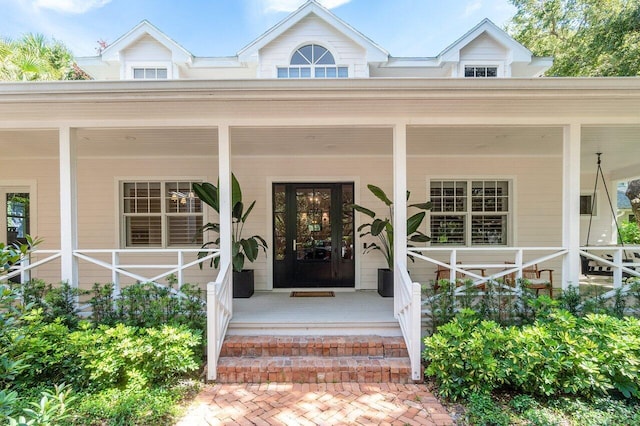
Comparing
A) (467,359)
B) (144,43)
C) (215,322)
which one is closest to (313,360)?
(215,322)

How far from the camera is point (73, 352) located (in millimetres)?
3109

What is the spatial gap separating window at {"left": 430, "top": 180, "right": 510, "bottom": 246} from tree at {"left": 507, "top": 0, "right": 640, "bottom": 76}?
23.2 feet

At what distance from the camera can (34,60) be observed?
1041cm

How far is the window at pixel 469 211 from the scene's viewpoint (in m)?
6.52

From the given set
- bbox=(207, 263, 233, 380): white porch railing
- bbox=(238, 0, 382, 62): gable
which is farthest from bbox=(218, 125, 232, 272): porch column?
bbox=(238, 0, 382, 62): gable

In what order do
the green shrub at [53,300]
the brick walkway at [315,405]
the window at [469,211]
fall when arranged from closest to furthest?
1. the brick walkway at [315,405]
2. the green shrub at [53,300]
3. the window at [469,211]

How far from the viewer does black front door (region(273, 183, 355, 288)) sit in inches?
243

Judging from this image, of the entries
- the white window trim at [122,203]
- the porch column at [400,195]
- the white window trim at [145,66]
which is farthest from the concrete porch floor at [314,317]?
the white window trim at [145,66]

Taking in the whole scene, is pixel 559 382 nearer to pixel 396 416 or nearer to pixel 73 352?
pixel 396 416

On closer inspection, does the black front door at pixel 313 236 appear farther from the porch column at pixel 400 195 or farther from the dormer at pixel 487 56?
the dormer at pixel 487 56

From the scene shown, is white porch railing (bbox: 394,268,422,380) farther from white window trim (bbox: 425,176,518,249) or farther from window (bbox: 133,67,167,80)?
window (bbox: 133,67,167,80)

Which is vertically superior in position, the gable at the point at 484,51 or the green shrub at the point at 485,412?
the gable at the point at 484,51

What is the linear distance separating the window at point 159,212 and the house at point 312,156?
0.09 feet

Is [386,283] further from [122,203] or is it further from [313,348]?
[122,203]
